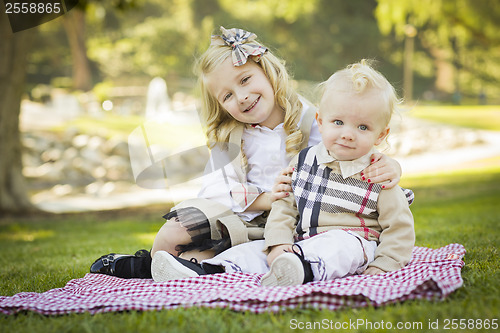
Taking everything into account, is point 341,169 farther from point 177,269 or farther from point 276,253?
point 177,269

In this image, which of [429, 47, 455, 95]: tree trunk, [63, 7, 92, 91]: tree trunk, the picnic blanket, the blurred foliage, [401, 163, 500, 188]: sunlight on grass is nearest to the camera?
the picnic blanket

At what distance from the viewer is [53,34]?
23781mm

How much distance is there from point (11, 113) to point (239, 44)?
491 cm

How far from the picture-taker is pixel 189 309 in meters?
1.71

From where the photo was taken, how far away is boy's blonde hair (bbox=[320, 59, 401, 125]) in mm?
1976

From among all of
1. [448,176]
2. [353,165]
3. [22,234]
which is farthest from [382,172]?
[448,176]

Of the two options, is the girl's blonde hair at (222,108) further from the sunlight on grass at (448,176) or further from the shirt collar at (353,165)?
the sunlight on grass at (448,176)

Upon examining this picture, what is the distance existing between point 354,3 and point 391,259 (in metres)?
24.6

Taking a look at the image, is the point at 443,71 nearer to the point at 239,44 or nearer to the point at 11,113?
the point at 11,113

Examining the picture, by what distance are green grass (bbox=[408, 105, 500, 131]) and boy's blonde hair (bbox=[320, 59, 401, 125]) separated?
15.1 meters

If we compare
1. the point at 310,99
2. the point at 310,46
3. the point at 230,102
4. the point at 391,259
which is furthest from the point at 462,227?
the point at 310,46

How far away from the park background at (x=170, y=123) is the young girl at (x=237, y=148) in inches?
6.6

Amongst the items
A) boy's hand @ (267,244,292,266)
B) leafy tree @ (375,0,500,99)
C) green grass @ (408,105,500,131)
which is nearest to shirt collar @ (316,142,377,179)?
boy's hand @ (267,244,292,266)

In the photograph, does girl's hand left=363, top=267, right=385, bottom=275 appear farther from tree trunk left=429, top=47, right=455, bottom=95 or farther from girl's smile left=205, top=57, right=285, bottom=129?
tree trunk left=429, top=47, right=455, bottom=95
